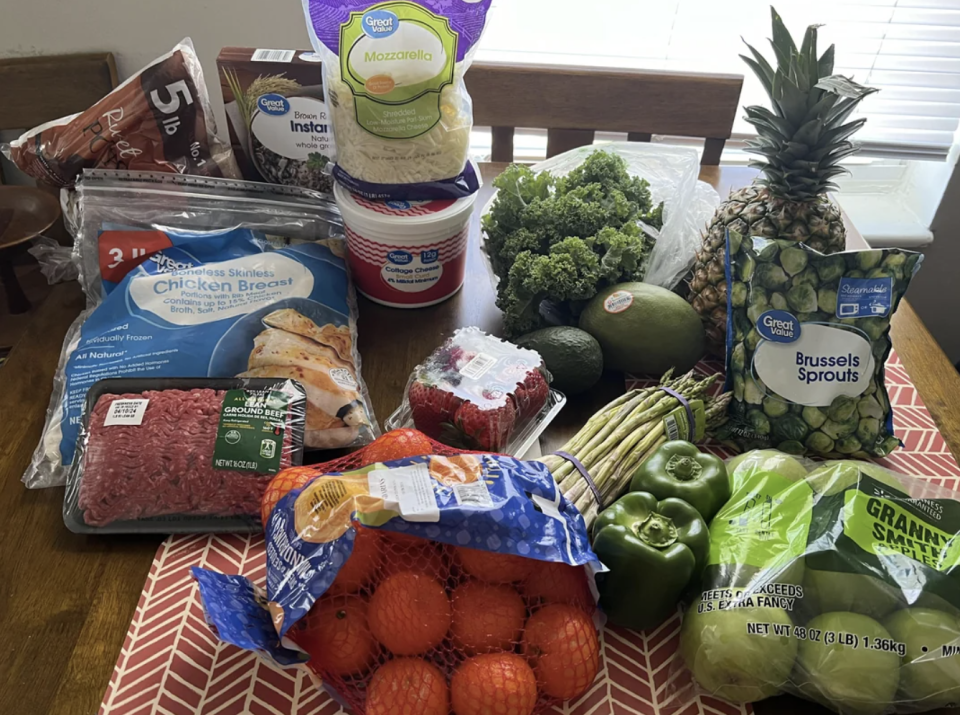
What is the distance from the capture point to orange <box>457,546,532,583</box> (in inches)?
24.7

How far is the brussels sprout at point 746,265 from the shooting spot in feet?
2.98

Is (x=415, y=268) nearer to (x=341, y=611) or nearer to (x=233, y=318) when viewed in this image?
(x=233, y=318)

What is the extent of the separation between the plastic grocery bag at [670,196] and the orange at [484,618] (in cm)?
58

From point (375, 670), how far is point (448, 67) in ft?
2.39

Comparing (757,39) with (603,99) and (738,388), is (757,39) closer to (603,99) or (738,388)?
(603,99)

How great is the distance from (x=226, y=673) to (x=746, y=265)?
2.38 ft

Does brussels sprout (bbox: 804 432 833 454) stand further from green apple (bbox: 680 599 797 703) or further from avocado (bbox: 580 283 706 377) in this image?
green apple (bbox: 680 599 797 703)

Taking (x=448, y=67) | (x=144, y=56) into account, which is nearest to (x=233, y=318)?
(x=448, y=67)

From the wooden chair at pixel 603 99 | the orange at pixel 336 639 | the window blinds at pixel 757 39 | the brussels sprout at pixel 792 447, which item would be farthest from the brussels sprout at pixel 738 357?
the window blinds at pixel 757 39

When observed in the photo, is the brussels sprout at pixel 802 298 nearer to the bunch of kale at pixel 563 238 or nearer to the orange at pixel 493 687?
the bunch of kale at pixel 563 238

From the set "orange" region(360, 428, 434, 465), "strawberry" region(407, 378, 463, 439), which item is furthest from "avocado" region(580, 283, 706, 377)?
"orange" region(360, 428, 434, 465)

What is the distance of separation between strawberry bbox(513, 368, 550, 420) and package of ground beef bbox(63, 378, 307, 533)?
10.1 inches

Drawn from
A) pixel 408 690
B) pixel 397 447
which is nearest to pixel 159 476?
pixel 397 447

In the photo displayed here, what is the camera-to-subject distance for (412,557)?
633 millimetres
